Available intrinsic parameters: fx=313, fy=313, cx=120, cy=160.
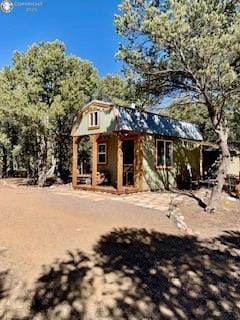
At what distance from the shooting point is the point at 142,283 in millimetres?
4512

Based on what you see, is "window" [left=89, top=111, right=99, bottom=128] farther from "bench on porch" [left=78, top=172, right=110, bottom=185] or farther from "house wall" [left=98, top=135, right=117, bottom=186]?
"bench on porch" [left=78, top=172, right=110, bottom=185]

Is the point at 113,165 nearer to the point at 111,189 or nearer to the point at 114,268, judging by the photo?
the point at 111,189

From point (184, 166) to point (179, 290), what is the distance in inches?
555

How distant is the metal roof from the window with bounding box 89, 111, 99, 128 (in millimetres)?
1666

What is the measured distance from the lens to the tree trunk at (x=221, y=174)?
9688 mm

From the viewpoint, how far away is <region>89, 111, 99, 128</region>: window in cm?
1560

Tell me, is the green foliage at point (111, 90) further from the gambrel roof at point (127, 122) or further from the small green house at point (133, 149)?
the small green house at point (133, 149)

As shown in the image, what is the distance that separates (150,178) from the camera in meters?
15.5

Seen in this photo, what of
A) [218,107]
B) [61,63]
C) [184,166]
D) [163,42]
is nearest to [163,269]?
[163,42]

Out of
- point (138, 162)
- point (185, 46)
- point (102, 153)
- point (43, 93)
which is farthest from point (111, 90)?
point (185, 46)

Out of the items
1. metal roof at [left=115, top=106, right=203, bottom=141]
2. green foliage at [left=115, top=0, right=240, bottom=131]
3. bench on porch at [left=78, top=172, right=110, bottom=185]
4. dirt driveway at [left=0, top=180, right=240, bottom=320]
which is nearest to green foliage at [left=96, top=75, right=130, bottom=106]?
metal roof at [left=115, top=106, right=203, bottom=141]

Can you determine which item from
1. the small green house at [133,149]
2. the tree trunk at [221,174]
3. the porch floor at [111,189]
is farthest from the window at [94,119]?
the tree trunk at [221,174]

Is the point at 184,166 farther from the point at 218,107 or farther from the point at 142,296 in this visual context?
the point at 142,296

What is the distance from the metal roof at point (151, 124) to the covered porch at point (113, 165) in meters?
0.45
